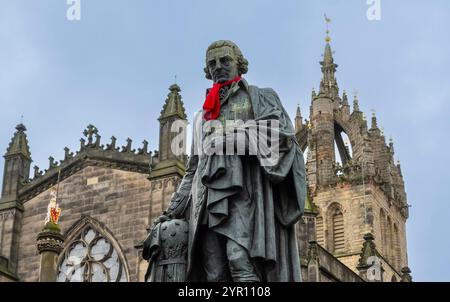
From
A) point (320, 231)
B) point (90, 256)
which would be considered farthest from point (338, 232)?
point (90, 256)

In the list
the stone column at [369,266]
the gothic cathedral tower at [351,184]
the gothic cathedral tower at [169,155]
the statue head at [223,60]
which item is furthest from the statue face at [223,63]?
Result: the gothic cathedral tower at [351,184]

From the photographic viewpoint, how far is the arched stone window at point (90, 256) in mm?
32031

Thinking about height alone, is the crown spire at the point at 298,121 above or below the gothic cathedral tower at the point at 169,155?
above

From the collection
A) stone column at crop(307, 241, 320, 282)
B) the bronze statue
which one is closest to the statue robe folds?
the bronze statue

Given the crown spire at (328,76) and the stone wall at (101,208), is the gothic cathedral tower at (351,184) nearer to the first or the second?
the crown spire at (328,76)

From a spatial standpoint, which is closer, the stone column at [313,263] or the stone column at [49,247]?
the stone column at [49,247]

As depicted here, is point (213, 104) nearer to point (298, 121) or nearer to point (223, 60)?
point (223, 60)

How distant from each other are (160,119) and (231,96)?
26.7 m

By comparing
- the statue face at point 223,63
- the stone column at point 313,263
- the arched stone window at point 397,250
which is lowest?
the statue face at point 223,63

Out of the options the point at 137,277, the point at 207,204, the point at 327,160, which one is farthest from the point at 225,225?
the point at 327,160

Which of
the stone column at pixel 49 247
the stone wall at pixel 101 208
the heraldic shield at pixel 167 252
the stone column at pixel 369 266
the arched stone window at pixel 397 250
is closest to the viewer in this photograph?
the heraldic shield at pixel 167 252

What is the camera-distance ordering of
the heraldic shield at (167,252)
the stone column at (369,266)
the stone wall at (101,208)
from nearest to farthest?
the heraldic shield at (167,252)
the stone wall at (101,208)
the stone column at (369,266)

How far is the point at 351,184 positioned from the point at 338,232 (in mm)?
3079
